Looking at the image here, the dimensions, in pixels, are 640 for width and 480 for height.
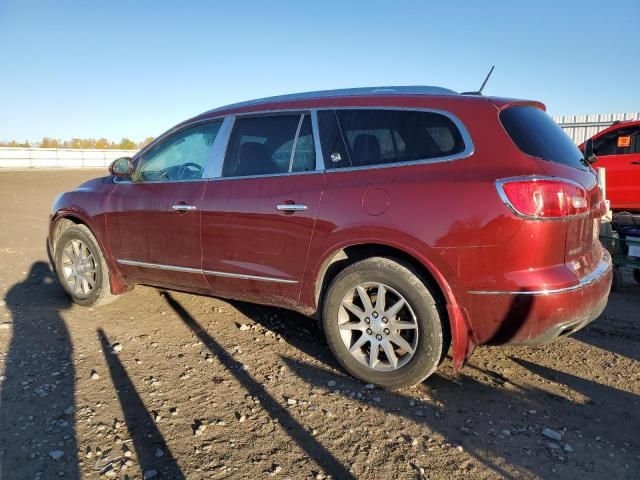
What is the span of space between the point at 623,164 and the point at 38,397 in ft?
30.8

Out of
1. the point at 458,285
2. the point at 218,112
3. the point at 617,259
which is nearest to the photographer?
the point at 458,285

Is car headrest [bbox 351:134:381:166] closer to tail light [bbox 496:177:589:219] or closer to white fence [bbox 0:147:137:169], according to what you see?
tail light [bbox 496:177:589:219]

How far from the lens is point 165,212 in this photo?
406cm

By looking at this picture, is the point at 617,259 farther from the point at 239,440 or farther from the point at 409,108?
the point at 239,440

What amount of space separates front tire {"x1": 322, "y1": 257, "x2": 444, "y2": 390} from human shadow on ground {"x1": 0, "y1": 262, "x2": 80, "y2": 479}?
1.66 m

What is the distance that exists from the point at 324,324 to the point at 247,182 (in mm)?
1197

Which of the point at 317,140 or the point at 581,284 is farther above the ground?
the point at 317,140

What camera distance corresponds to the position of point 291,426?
2697 millimetres

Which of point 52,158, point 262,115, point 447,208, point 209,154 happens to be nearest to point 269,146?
point 262,115

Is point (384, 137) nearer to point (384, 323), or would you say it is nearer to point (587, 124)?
point (384, 323)

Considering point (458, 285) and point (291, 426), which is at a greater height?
point (458, 285)

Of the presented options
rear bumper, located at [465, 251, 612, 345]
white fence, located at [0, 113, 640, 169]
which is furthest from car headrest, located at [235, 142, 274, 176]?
white fence, located at [0, 113, 640, 169]

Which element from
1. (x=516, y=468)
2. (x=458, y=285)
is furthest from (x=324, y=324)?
(x=516, y=468)

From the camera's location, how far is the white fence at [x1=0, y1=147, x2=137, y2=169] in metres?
33.4
